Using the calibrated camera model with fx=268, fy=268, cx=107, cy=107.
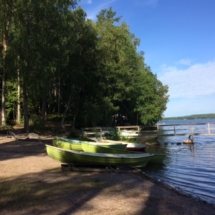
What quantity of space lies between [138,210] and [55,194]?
90.5 inches

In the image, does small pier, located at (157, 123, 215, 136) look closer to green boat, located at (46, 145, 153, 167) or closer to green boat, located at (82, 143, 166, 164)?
green boat, located at (82, 143, 166, 164)

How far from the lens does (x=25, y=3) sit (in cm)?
2317

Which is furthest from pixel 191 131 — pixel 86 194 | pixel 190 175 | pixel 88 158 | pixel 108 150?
pixel 86 194

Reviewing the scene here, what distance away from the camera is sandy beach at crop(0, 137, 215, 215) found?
607 centimetres

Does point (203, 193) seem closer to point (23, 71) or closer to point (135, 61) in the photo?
point (23, 71)

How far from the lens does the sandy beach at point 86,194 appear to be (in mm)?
6066

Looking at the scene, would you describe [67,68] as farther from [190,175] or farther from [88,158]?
[190,175]

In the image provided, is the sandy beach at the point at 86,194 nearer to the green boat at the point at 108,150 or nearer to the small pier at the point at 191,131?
the green boat at the point at 108,150

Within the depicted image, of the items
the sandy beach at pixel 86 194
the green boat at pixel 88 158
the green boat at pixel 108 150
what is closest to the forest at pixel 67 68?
the green boat at pixel 108 150

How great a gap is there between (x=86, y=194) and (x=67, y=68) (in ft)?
85.3

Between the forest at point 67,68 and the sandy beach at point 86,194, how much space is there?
15396 millimetres

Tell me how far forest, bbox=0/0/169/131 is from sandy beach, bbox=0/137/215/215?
50.5ft

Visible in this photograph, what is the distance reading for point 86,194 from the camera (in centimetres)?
718

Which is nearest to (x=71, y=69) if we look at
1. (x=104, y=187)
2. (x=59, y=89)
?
(x=59, y=89)
